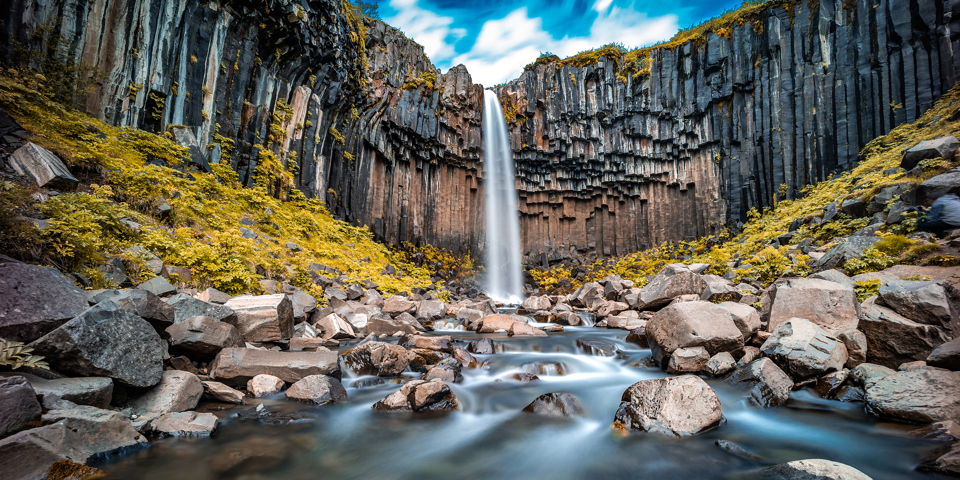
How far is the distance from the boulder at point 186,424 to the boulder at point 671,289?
1016 centimetres

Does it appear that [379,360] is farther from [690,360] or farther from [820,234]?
[820,234]

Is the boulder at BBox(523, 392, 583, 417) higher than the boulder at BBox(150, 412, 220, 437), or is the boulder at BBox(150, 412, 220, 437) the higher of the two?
the boulder at BBox(150, 412, 220, 437)

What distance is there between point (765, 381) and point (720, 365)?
655 millimetres

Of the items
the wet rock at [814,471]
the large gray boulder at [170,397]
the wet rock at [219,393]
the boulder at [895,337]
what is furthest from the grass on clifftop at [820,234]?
the large gray boulder at [170,397]

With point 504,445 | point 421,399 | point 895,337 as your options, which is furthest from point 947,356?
point 421,399

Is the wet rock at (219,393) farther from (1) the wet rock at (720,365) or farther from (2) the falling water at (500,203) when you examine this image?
(2) the falling water at (500,203)

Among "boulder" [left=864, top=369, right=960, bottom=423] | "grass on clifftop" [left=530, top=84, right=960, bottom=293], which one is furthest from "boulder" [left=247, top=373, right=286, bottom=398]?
"grass on clifftop" [left=530, top=84, right=960, bottom=293]

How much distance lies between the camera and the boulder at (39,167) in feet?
21.0

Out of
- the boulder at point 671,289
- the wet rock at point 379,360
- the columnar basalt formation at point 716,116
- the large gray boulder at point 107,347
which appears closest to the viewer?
the large gray boulder at point 107,347

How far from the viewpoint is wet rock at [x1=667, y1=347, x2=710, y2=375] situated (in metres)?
5.46

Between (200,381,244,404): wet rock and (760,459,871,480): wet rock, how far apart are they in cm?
537

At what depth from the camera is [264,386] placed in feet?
15.5

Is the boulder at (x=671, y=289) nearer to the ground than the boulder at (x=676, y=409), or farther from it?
farther from it

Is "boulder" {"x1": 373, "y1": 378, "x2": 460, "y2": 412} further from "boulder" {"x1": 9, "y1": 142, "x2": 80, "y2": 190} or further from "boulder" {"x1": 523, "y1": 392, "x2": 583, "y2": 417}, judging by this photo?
"boulder" {"x1": 9, "y1": 142, "x2": 80, "y2": 190}
